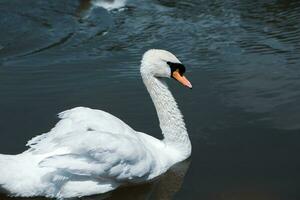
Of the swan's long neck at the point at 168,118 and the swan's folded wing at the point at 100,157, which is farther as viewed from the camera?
the swan's long neck at the point at 168,118

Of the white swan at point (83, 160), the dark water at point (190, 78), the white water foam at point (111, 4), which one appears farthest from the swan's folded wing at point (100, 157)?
the white water foam at point (111, 4)

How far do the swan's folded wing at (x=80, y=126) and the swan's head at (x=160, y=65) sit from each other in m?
0.72

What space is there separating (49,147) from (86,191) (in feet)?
1.76

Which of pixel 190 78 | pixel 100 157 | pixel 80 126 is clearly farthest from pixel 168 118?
pixel 190 78

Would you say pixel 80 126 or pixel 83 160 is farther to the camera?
pixel 80 126

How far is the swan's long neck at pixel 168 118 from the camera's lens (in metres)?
6.75

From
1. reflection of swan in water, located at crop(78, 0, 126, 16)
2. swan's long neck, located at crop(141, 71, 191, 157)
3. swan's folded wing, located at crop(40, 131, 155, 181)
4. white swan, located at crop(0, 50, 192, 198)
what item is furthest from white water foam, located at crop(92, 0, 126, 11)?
swan's folded wing, located at crop(40, 131, 155, 181)

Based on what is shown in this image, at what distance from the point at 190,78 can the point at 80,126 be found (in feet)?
9.39

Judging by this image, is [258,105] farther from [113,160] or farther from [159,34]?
[159,34]

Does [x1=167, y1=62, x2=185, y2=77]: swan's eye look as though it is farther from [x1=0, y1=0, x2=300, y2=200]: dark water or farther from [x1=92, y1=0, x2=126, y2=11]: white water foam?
[x1=92, y1=0, x2=126, y2=11]: white water foam

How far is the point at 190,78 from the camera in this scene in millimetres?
8695

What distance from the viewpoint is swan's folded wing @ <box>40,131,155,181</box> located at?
5.75m

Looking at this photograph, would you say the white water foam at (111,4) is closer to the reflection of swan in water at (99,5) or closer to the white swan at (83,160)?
the reflection of swan in water at (99,5)

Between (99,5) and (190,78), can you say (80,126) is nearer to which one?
(190,78)
